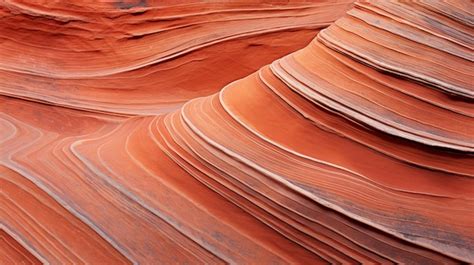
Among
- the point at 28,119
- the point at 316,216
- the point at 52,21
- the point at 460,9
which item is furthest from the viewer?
the point at 52,21

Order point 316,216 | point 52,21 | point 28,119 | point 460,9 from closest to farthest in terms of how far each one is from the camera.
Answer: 1. point 316,216
2. point 460,9
3. point 28,119
4. point 52,21

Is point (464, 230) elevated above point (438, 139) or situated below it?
below

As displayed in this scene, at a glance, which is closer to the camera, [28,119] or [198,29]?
[28,119]

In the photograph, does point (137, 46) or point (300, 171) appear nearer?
point (300, 171)

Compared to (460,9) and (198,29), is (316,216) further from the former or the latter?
(198,29)

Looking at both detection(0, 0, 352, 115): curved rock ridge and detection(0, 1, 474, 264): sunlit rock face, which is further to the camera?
detection(0, 0, 352, 115): curved rock ridge

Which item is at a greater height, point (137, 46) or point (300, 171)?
point (137, 46)

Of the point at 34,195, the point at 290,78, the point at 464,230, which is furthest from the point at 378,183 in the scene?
the point at 34,195

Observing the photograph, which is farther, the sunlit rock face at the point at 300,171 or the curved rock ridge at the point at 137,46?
the curved rock ridge at the point at 137,46
